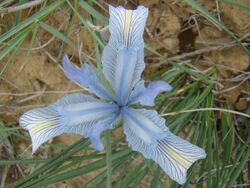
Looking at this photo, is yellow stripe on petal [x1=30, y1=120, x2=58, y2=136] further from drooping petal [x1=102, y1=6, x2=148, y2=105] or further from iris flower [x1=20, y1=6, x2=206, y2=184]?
drooping petal [x1=102, y1=6, x2=148, y2=105]

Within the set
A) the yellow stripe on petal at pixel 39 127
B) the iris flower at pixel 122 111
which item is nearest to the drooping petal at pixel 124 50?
the iris flower at pixel 122 111

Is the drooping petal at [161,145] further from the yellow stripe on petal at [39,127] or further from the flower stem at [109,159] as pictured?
the yellow stripe on petal at [39,127]

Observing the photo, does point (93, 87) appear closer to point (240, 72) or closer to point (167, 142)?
point (167, 142)

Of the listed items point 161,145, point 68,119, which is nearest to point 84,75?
point 68,119

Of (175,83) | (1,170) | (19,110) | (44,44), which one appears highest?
(44,44)

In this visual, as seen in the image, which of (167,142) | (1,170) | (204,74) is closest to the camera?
(167,142)

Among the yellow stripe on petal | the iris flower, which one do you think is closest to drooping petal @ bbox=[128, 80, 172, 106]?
the iris flower

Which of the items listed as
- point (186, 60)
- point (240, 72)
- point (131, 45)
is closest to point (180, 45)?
point (186, 60)
